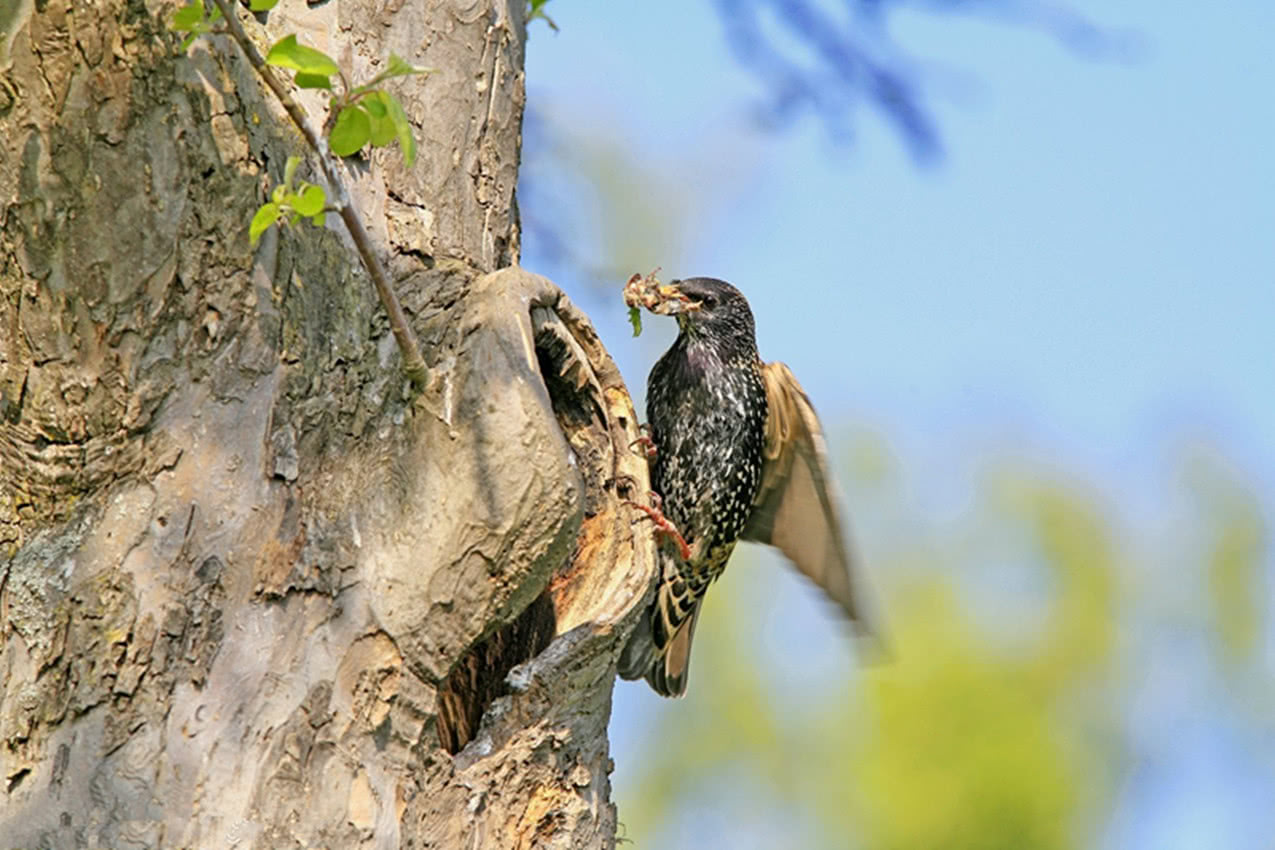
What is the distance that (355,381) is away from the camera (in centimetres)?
244

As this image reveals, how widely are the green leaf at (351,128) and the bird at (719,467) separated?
2.17m

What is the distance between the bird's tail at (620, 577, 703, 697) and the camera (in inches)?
168

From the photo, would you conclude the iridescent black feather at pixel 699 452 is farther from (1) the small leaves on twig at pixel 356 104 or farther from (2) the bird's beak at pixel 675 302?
(1) the small leaves on twig at pixel 356 104

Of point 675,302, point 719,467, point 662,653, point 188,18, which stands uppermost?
point 675,302

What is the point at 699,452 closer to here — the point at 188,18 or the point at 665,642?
the point at 665,642

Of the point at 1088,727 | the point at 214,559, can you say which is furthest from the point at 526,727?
the point at 1088,727

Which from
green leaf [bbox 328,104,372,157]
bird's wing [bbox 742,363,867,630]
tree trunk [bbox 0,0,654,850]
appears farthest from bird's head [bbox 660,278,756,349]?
green leaf [bbox 328,104,372,157]

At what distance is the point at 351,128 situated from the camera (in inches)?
78.2

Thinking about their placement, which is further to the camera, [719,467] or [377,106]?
[719,467]

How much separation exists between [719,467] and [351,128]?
2.36 m

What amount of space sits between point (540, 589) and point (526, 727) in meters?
0.27

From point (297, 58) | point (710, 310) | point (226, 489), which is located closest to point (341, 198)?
point (297, 58)

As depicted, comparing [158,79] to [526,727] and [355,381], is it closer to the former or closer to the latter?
Result: [355,381]

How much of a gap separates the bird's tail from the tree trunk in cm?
168
